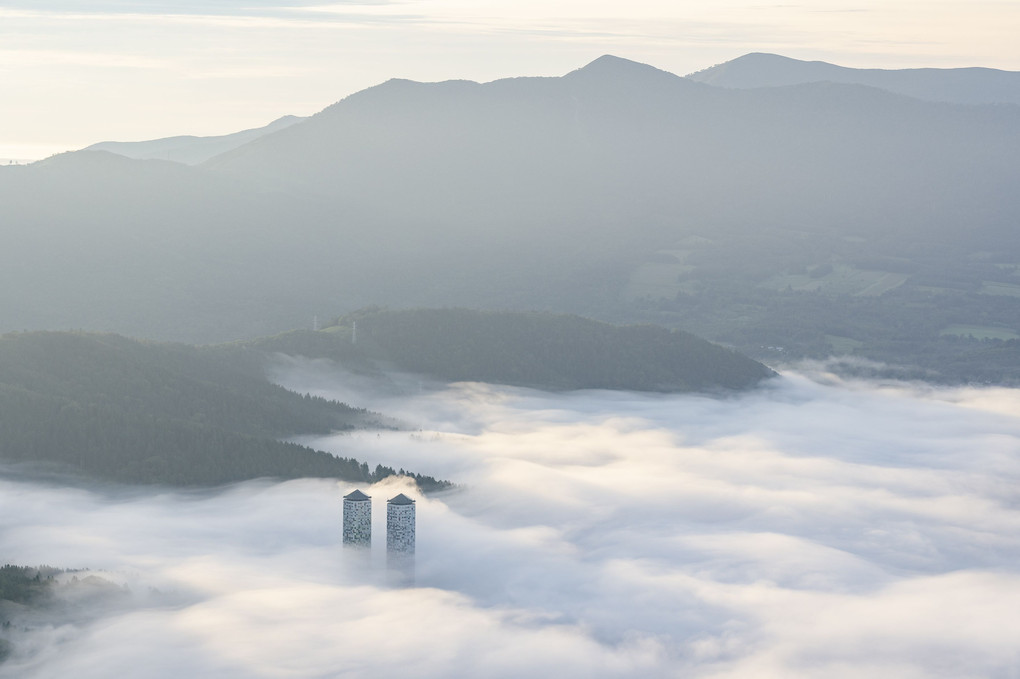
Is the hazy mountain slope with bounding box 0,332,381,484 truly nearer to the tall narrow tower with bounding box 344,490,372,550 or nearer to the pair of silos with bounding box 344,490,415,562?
the tall narrow tower with bounding box 344,490,372,550

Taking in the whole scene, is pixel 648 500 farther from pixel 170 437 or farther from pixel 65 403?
pixel 65 403

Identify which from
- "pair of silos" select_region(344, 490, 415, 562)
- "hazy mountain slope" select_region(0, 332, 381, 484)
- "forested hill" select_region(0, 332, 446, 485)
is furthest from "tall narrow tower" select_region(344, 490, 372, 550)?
"hazy mountain slope" select_region(0, 332, 381, 484)

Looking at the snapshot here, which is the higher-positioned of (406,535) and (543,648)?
(406,535)

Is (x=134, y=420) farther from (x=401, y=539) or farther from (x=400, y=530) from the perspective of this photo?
(x=400, y=530)

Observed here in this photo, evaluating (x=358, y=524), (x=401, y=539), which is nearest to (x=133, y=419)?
(x=358, y=524)

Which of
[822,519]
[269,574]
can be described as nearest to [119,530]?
[269,574]
